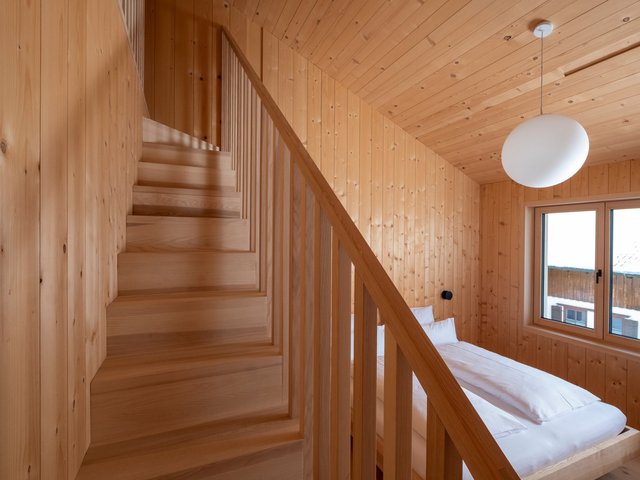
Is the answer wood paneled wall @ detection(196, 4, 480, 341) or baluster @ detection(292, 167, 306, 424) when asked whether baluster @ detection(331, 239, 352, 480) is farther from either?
wood paneled wall @ detection(196, 4, 480, 341)

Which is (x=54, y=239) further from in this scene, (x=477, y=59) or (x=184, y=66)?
(x=477, y=59)

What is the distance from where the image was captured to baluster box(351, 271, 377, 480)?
85 cm

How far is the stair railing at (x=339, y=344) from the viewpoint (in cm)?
60

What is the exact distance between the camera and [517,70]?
2.45m

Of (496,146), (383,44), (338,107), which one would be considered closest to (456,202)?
(496,146)

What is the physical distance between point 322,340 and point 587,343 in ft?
11.7

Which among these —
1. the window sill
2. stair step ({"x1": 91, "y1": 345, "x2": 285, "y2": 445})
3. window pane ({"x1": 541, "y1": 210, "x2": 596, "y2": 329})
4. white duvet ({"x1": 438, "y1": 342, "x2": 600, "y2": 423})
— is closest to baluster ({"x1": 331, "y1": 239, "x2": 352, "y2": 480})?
stair step ({"x1": 91, "y1": 345, "x2": 285, "y2": 445})

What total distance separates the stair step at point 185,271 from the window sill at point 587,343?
3.41 m

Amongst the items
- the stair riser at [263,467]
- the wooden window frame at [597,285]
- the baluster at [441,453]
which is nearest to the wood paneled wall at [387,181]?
the wooden window frame at [597,285]

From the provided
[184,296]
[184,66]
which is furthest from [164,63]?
[184,296]

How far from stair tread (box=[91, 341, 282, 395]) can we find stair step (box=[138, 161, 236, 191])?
1100 mm

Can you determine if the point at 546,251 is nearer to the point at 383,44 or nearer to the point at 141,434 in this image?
the point at 383,44

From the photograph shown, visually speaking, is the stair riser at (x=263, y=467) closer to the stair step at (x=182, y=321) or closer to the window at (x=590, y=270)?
the stair step at (x=182, y=321)

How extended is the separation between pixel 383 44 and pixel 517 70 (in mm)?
996
